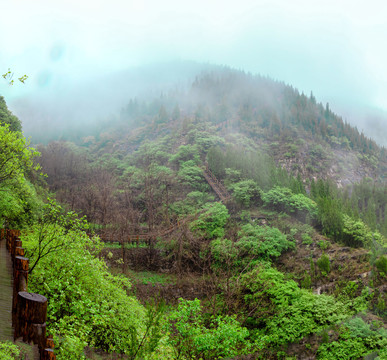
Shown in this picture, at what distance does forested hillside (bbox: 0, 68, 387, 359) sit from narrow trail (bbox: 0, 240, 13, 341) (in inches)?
35.6

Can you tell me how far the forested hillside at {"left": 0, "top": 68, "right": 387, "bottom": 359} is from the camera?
26.5ft

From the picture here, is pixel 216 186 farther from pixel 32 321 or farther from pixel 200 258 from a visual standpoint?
pixel 32 321

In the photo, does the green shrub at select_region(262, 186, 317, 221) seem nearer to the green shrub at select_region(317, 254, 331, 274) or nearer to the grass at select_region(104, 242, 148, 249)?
the green shrub at select_region(317, 254, 331, 274)

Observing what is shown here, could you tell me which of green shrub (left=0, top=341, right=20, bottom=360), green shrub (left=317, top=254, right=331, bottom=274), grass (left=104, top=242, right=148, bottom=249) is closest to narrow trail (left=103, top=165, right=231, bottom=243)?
grass (left=104, top=242, right=148, bottom=249)

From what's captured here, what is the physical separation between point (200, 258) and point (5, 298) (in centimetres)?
2048

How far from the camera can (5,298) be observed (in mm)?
4523

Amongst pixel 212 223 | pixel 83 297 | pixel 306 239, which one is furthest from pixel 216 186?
pixel 83 297

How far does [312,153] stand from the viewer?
235 ft

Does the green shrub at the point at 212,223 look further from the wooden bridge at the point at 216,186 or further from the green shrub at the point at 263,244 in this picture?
the wooden bridge at the point at 216,186

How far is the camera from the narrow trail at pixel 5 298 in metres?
3.85

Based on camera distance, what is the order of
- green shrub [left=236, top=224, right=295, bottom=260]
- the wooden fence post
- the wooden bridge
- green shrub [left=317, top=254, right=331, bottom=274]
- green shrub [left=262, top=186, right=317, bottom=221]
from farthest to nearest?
the wooden bridge, green shrub [left=262, top=186, right=317, bottom=221], green shrub [left=236, top=224, right=295, bottom=260], green shrub [left=317, top=254, right=331, bottom=274], the wooden fence post

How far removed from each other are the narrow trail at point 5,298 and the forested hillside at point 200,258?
0.90 meters

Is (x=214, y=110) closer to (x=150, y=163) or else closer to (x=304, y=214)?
(x=150, y=163)

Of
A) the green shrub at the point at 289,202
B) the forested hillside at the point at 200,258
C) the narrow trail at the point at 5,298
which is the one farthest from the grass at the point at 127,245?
the narrow trail at the point at 5,298
